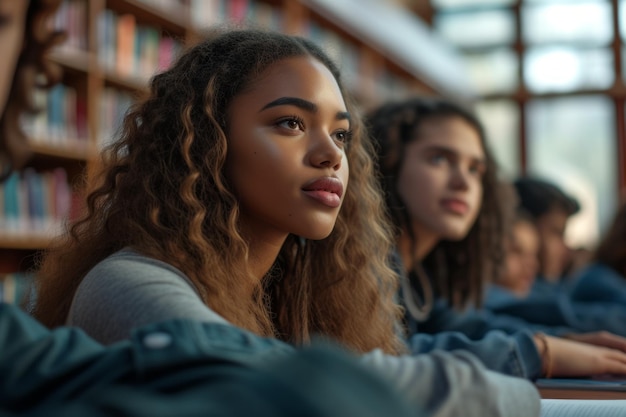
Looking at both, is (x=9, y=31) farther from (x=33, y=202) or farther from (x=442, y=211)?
(x=33, y=202)

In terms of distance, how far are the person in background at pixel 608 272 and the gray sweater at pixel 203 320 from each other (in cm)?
217

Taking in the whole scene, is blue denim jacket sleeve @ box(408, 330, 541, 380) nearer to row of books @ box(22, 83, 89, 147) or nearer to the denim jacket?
the denim jacket

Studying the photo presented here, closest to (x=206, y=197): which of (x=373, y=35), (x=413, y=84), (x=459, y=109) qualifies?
(x=459, y=109)

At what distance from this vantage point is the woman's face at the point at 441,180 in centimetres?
194

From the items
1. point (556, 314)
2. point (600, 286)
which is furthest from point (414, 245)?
point (600, 286)

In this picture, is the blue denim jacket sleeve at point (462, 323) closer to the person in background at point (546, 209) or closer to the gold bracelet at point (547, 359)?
the gold bracelet at point (547, 359)

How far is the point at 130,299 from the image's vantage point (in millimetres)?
756

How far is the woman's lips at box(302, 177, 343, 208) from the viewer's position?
3.31 ft

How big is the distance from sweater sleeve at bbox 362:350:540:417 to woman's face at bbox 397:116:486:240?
129cm

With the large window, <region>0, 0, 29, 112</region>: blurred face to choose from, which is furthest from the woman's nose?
the large window

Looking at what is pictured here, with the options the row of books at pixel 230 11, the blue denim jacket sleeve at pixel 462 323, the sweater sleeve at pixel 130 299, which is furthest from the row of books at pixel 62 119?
the sweater sleeve at pixel 130 299

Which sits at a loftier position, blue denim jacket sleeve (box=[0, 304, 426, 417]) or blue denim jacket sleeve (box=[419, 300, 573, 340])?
blue denim jacket sleeve (box=[0, 304, 426, 417])

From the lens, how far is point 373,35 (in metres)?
5.67

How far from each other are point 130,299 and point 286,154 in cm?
32
